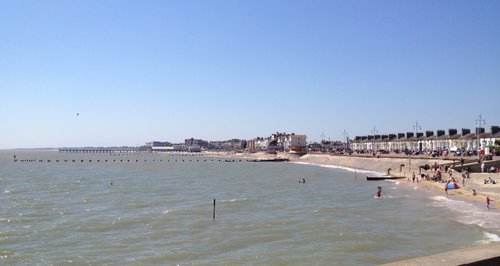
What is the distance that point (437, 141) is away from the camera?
119m

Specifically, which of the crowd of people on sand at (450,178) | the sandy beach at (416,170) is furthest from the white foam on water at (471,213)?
the crowd of people on sand at (450,178)

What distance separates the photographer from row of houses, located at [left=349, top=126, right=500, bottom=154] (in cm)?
9643

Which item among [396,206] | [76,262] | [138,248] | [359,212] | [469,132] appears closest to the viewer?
[76,262]

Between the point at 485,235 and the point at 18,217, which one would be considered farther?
the point at 18,217

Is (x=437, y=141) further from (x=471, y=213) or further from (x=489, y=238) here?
(x=489, y=238)

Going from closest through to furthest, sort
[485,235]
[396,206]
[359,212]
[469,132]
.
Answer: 1. [485,235]
2. [359,212]
3. [396,206]
4. [469,132]

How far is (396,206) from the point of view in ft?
120

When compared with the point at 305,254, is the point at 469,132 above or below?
above

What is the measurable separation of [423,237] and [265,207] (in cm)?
1464

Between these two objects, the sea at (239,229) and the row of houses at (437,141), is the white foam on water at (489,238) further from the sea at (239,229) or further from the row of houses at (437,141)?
the row of houses at (437,141)

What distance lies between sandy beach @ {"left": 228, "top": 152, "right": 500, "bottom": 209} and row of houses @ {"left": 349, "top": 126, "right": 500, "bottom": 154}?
11.5m

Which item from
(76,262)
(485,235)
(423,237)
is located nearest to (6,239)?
(76,262)

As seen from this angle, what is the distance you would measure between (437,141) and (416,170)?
5216cm

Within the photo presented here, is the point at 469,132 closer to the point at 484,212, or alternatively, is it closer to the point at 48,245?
the point at 484,212
